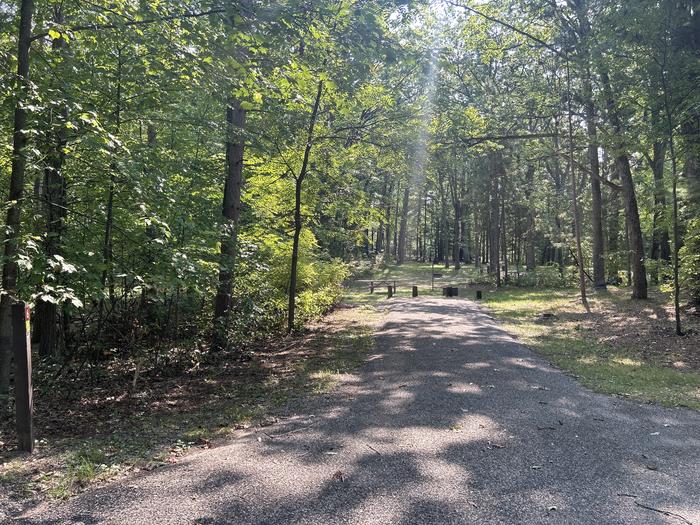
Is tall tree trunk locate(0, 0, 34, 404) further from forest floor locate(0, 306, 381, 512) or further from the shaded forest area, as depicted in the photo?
forest floor locate(0, 306, 381, 512)

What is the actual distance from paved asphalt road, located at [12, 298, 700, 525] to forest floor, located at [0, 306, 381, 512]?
Result: 1.32ft

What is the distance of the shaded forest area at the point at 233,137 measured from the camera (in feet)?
16.8

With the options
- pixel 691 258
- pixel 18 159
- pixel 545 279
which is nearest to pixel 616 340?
pixel 691 258

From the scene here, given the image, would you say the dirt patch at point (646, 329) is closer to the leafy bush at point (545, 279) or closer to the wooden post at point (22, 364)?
the leafy bush at point (545, 279)

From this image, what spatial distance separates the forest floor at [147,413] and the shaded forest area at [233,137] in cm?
33

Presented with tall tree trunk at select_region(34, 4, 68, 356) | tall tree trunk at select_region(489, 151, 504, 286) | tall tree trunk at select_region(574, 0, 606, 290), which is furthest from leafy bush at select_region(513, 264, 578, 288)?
tall tree trunk at select_region(34, 4, 68, 356)

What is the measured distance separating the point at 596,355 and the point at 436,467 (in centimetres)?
647

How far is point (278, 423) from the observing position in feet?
15.9

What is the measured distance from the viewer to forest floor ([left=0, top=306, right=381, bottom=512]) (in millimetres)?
3641

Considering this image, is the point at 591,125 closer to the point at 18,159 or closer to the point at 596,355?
the point at 596,355

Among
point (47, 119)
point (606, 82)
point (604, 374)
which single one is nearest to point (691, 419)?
point (604, 374)

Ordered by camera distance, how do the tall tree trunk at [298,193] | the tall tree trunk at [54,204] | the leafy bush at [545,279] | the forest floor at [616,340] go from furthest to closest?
the leafy bush at [545,279] < the tall tree trunk at [298,193] < the forest floor at [616,340] < the tall tree trunk at [54,204]

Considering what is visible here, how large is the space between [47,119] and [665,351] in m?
10.9

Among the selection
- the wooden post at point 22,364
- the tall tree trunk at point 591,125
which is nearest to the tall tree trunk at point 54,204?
the wooden post at point 22,364
